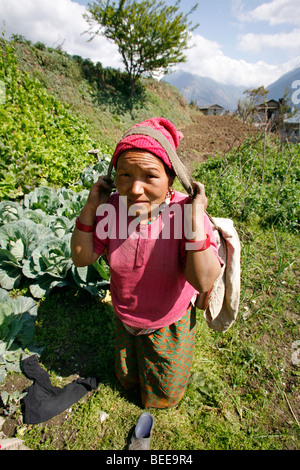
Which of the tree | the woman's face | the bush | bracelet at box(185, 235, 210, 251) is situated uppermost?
the tree

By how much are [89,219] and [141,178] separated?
0.35 m

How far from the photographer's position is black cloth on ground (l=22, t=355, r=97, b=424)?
1673 mm

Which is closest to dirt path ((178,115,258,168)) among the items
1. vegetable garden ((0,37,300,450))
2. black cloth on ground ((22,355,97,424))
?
→ vegetable garden ((0,37,300,450))

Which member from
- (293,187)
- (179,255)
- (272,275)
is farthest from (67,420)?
(293,187)

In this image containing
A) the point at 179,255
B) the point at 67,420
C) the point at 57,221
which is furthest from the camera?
the point at 57,221

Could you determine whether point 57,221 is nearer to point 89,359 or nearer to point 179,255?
point 89,359

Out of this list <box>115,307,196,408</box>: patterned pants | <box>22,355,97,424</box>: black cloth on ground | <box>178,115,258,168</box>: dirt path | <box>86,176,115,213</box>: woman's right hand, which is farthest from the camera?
<box>178,115,258,168</box>: dirt path

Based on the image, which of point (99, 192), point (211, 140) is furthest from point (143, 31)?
point (99, 192)

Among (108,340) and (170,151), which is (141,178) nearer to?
(170,151)

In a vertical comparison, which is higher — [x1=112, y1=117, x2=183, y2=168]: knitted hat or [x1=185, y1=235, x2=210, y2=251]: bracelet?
[x1=112, y1=117, x2=183, y2=168]: knitted hat

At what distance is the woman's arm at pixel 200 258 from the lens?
39.0 inches

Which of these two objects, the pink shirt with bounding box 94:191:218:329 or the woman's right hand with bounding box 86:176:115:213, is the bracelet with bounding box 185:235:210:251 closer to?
the pink shirt with bounding box 94:191:218:329
